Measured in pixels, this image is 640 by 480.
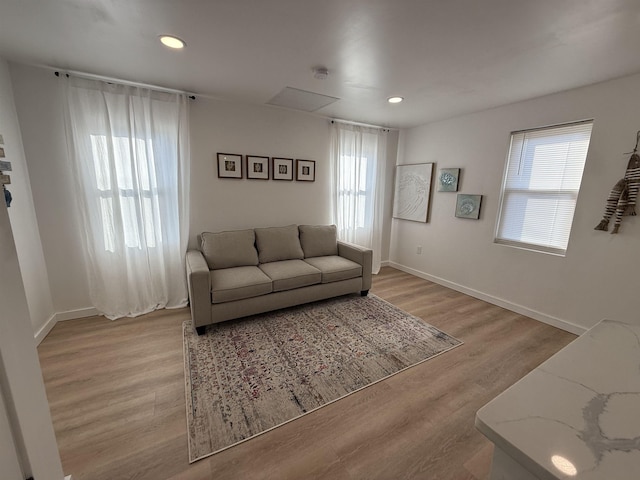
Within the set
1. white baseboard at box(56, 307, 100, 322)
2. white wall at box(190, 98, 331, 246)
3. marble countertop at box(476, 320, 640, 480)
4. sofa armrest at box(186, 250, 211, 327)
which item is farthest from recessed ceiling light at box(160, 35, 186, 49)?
white baseboard at box(56, 307, 100, 322)

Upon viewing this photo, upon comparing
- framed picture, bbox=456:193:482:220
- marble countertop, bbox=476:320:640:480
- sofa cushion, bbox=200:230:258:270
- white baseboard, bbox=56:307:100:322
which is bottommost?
white baseboard, bbox=56:307:100:322

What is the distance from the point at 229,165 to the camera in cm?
309

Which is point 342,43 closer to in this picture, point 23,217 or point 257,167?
point 257,167

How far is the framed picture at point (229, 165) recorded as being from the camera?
305 cm

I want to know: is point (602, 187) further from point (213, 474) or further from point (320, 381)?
point (213, 474)

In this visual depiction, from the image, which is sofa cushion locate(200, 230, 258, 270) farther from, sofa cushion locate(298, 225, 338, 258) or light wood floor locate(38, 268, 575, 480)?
light wood floor locate(38, 268, 575, 480)

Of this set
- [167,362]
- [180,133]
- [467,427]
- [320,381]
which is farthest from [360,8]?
[167,362]

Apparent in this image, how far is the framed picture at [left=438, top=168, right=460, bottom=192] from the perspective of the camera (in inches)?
137

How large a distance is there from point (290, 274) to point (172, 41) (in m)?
2.10

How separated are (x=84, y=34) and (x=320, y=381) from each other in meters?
2.83

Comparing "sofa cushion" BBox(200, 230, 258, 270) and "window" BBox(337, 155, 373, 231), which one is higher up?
"window" BBox(337, 155, 373, 231)

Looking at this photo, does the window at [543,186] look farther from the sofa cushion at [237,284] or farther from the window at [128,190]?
the window at [128,190]

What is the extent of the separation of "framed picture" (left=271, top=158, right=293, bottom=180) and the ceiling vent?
64cm

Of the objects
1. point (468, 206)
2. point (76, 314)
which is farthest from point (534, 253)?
point (76, 314)
